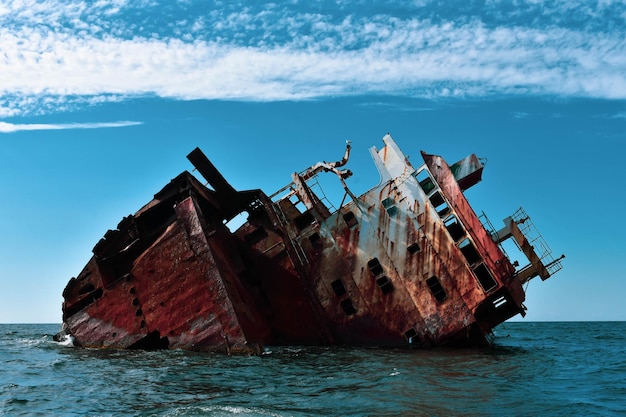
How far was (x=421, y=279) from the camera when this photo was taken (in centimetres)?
1591

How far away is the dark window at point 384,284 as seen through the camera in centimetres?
1620

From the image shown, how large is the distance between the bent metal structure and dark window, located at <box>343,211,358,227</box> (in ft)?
0.14

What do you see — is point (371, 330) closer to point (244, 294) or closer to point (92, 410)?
point (244, 294)

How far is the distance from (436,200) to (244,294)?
5.92 meters

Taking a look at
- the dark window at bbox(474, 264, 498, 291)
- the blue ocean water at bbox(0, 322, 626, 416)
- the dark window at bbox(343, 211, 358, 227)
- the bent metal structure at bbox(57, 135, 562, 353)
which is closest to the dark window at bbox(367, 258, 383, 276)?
the bent metal structure at bbox(57, 135, 562, 353)

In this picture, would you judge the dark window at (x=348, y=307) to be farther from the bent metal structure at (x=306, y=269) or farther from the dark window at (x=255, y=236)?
the dark window at (x=255, y=236)

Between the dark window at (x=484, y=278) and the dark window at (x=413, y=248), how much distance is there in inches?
63.9

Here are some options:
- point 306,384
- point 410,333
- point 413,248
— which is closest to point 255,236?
point 413,248

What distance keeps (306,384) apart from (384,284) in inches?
224

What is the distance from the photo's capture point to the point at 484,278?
15820 mm

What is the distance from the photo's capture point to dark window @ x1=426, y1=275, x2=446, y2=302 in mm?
15773

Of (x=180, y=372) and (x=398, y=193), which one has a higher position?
(x=398, y=193)

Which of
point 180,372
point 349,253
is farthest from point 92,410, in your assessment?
point 349,253

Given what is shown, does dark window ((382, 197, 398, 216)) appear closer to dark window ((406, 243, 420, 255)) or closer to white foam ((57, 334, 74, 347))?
dark window ((406, 243, 420, 255))
